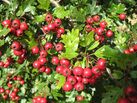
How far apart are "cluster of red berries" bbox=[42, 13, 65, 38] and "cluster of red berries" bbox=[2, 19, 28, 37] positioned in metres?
0.19

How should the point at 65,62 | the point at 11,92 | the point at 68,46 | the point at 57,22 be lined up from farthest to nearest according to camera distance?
the point at 11,92 < the point at 57,22 < the point at 68,46 < the point at 65,62

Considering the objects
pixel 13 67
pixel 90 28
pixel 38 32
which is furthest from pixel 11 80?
pixel 90 28

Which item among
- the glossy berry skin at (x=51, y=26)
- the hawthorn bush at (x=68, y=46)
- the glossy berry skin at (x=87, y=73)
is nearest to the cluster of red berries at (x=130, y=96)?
the hawthorn bush at (x=68, y=46)

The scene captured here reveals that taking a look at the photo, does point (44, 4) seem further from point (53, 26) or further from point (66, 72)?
point (66, 72)

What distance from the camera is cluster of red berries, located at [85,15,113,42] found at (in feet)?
10.6

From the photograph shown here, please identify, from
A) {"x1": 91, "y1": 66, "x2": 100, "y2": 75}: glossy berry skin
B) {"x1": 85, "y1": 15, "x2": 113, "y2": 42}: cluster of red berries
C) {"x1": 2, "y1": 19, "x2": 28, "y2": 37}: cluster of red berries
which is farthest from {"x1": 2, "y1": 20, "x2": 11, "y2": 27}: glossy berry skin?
{"x1": 91, "y1": 66, "x2": 100, "y2": 75}: glossy berry skin

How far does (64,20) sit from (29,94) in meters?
1.25

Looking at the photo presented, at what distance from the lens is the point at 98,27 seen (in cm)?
336

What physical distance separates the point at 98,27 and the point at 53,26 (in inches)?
19.4

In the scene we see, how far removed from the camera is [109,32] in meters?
3.35

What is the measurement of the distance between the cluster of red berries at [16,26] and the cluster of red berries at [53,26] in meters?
0.19

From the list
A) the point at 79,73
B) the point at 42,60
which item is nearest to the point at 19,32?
the point at 42,60

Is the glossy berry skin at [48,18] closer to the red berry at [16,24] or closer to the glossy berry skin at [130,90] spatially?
the red berry at [16,24]

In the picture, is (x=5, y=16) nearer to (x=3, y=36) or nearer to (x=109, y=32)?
(x=3, y=36)
